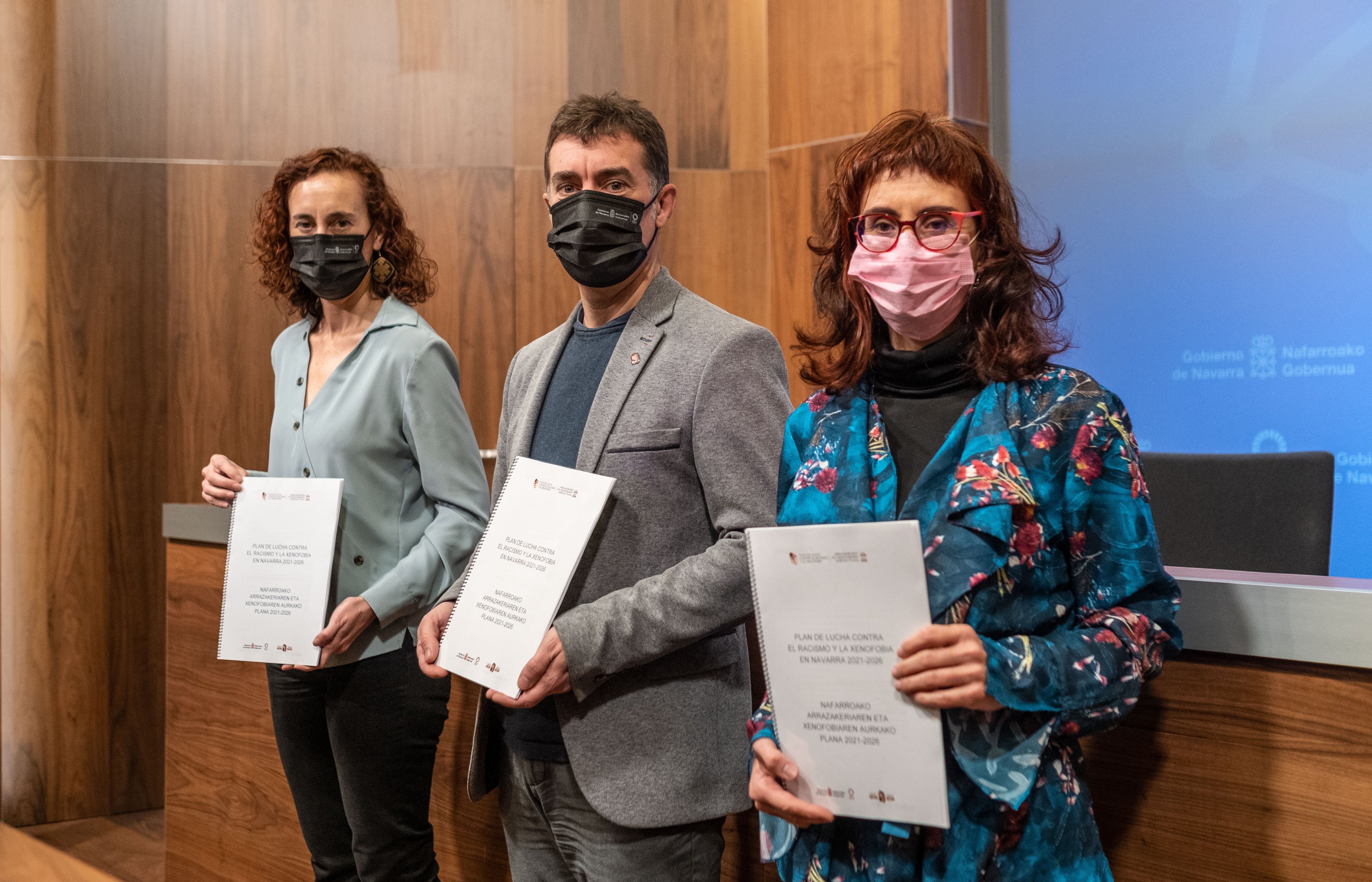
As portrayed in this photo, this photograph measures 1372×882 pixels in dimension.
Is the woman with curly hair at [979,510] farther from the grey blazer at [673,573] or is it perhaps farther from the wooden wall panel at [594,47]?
the wooden wall panel at [594,47]

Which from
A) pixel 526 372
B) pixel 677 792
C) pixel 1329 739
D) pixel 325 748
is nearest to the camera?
pixel 1329 739

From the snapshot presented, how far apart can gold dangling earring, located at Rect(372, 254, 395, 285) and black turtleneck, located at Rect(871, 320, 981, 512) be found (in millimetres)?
1167

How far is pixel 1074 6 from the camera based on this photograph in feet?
12.8

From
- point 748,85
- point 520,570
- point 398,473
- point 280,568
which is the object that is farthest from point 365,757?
point 748,85

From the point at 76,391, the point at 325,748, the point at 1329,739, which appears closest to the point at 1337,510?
the point at 1329,739

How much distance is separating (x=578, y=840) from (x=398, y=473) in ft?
2.44

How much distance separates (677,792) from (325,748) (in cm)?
80

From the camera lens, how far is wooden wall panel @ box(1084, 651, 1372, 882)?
44.9 inches

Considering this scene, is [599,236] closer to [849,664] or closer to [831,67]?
[849,664]

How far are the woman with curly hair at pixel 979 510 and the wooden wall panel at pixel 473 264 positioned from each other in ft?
10.4

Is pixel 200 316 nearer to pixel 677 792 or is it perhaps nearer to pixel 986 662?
pixel 677 792

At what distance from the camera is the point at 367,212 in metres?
1.96

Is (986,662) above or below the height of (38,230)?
below

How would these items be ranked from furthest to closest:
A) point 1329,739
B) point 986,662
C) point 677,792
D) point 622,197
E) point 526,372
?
point 526,372 → point 622,197 → point 677,792 → point 1329,739 → point 986,662
